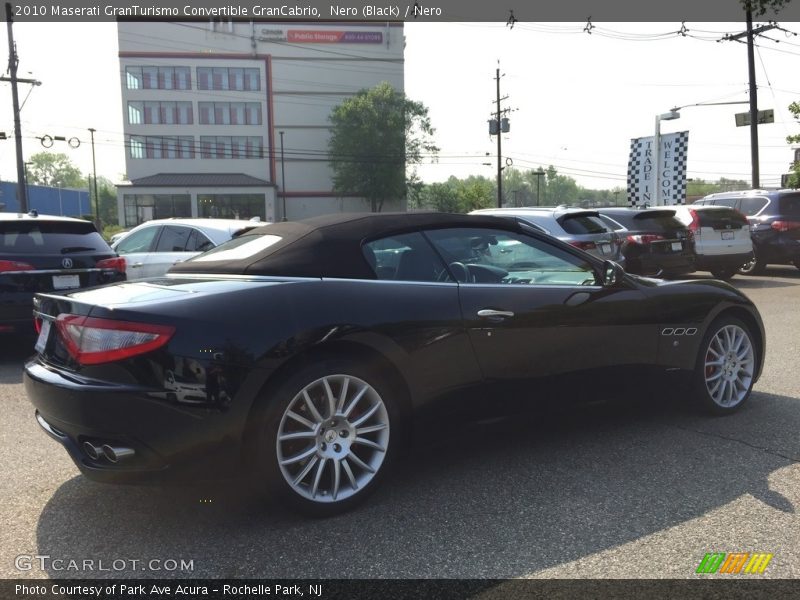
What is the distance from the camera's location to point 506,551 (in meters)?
2.76

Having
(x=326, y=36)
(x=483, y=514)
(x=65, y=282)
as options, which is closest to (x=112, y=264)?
(x=65, y=282)

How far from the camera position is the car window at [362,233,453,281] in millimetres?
3432

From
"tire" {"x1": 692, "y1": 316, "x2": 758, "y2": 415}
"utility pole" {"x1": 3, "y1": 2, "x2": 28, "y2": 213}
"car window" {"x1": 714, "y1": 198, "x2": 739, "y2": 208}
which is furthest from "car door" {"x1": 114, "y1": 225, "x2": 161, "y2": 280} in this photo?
"utility pole" {"x1": 3, "y1": 2, "x2": 28, "y2": 213}

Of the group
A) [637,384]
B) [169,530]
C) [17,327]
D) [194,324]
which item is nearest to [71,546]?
[169,530]

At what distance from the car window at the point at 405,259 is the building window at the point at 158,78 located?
69742 mm

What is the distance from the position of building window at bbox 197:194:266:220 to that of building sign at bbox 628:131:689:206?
45.6m

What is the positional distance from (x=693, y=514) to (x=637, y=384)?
3.75 feet

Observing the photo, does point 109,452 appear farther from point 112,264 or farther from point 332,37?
point 332,37

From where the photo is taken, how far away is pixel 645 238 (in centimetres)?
1145

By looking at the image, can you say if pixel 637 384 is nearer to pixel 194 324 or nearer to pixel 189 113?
pixel 194 324

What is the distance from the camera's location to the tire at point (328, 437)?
292cm

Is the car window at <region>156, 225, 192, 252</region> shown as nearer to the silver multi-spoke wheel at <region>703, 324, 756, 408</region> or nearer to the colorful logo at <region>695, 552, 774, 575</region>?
the silver multi-spoke wheel at <region>703, 324, 756, 408</region>

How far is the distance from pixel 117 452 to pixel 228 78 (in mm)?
71220

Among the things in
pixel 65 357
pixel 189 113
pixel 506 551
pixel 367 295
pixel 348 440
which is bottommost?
pixel 506 551
